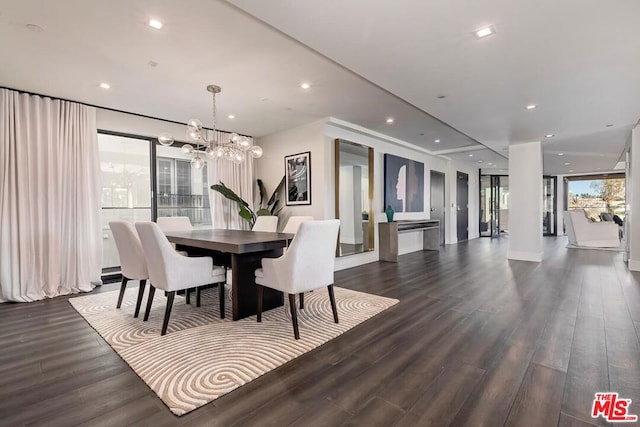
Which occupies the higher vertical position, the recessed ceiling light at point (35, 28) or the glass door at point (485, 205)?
Answer: the recessed ceiling light at point (35, 28)

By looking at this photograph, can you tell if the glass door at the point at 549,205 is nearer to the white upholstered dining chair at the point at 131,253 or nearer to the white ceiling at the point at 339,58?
the white ceiling at the point at 339,58

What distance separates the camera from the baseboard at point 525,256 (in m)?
5.99

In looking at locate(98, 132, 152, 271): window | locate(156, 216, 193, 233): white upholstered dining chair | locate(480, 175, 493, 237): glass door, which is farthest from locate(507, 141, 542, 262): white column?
locate(98, 132, 152, 271): window

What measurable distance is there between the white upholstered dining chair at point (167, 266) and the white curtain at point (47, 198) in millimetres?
2040

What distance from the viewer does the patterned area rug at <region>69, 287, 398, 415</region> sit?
1830 mm

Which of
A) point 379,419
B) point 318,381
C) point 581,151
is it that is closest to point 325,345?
point 318,381

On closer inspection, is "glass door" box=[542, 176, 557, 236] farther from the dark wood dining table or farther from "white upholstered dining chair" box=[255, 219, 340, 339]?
the dark wood dining table

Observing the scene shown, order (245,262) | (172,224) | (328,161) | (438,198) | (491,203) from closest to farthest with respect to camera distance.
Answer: (245,262) → (172,224) → (328,161) → (438,198) → (491,203)

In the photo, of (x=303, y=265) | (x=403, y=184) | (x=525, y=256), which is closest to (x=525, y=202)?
(x=525, y=256)

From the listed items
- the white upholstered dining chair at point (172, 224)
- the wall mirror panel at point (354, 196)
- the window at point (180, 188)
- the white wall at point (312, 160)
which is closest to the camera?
the white upholstered dining chair at point (172, 224)

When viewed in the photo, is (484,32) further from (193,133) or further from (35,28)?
(35,28)

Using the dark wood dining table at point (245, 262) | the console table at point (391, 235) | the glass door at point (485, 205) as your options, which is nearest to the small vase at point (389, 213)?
the console table at point (391, 235)

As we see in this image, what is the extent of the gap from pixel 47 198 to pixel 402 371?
4.61m

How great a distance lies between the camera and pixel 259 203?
6043 mm
